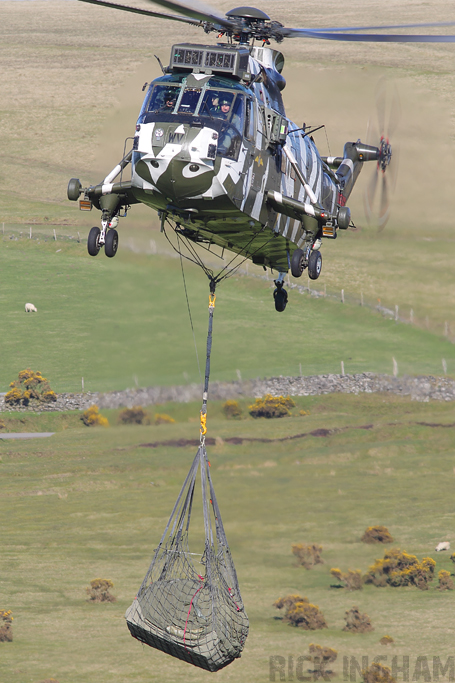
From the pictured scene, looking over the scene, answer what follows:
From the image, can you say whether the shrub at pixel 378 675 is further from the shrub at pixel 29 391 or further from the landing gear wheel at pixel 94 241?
the shrub at pixel 29 391

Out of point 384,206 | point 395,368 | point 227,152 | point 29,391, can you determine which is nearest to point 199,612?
point 227,152

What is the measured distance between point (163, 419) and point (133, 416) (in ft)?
5.78

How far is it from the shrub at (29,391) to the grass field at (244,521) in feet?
3.96

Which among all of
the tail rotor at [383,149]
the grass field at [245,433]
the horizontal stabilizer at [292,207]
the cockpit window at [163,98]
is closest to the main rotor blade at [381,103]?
the tail rotor at [383,149]

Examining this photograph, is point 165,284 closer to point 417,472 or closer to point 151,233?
point 151,233

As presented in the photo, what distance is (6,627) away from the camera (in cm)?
4419

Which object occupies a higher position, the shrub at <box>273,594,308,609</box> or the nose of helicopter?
the nose of helicopter

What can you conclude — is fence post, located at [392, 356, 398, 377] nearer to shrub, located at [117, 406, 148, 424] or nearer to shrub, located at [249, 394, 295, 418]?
shrub, located at [249, 394, 295, 418]

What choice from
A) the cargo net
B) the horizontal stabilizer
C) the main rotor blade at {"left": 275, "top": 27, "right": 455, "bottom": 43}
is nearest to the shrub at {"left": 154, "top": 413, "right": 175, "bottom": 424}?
the cargo net

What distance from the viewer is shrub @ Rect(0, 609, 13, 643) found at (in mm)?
43750

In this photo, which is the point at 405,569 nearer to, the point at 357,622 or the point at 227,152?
the point at 357,622

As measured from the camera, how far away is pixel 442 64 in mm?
107438

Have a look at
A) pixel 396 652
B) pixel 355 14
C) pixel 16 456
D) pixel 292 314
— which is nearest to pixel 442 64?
pixel 355 14

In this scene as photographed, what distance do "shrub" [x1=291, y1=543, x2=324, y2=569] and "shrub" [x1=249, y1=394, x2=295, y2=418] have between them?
1228cm
